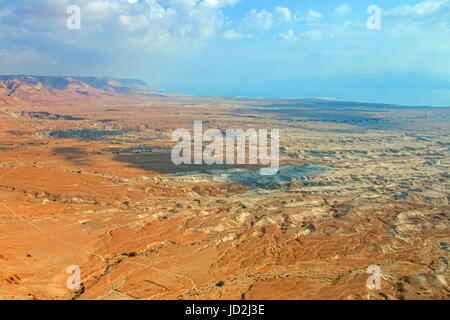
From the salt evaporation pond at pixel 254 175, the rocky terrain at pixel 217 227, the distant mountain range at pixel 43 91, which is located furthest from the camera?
the distant mountain range at pixel 43 91

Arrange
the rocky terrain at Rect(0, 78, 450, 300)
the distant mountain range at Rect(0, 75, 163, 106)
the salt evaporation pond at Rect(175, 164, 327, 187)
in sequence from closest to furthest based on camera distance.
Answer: the rocky terrain at Rect(0, 78, 450, 300) < the salt evaporation pond at Rect(175, 164, 327, 187) < the distant mountain range at Rect(0, 75, 163, 106)

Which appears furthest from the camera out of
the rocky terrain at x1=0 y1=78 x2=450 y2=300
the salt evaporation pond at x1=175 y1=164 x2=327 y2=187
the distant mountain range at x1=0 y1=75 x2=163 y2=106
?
the distant mountain range at x1=0 y1=75 x2=163 y2=106

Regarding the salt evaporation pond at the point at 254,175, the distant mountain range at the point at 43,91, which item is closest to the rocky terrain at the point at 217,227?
the salt evaporation pond at the point at 254,175

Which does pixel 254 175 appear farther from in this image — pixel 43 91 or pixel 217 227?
pixel 43 91

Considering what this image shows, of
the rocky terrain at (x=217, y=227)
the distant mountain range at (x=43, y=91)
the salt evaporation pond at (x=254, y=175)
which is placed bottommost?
the rocky terrain at (x=217, y=227)

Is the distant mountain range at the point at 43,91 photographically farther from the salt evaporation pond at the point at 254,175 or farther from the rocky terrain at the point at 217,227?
the salt evaporation pond at the point at 254,175

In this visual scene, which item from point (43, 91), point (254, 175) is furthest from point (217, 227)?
point (43, 91)

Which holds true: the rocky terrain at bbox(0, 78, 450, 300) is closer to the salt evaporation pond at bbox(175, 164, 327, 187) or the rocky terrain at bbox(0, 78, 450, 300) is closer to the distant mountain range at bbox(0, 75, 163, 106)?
the salt evaporation pond at bbox(175, 164, 327, 187)

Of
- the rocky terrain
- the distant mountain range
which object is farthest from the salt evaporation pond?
the distant mountain range
